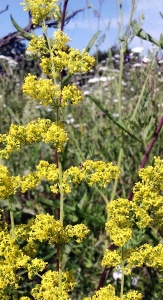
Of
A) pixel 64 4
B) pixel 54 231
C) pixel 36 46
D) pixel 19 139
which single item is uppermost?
pixel 64 4

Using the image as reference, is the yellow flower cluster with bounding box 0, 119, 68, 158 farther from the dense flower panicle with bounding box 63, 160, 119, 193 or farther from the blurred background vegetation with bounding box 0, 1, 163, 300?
the blurred background vegetation with bounding box 0, 1, 163, 300

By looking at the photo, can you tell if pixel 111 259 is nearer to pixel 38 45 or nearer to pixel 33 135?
pixel 33 135

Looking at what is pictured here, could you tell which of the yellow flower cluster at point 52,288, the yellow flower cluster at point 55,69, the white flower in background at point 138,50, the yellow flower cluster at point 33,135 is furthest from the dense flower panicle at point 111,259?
the white flower in background at point 138,50

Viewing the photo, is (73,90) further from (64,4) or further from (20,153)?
(20,153)

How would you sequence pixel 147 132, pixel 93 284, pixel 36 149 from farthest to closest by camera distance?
1. pixel 36 149
2. pixel 93 284
3. pixel 147 132

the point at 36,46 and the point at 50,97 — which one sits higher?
the point at 36,46

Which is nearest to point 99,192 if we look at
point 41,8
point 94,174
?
point 94,174

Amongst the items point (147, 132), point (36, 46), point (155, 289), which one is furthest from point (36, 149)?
point (36, 46)
